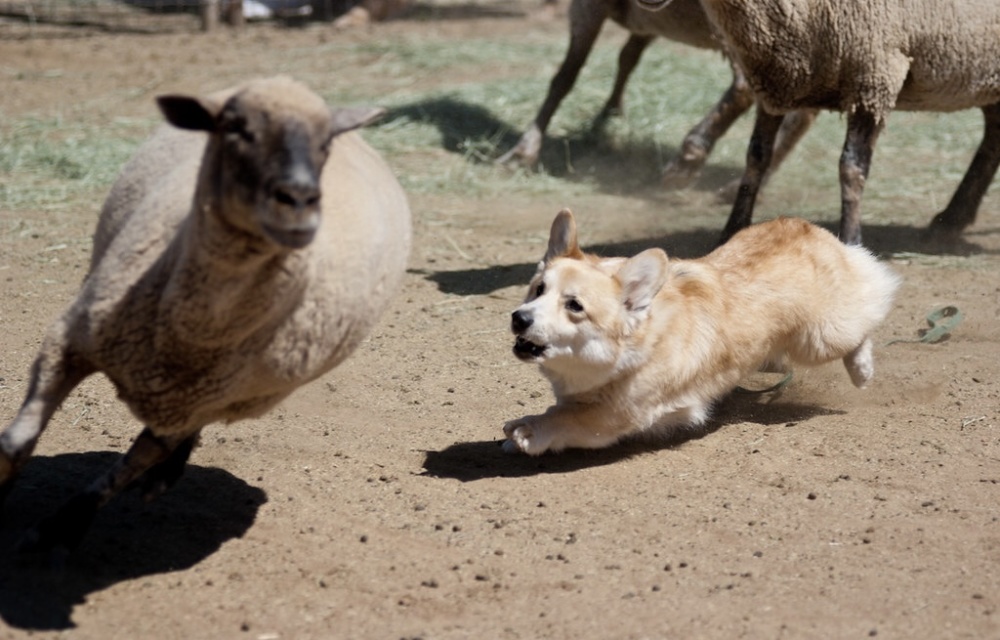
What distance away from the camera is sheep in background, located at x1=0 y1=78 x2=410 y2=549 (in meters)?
3.57

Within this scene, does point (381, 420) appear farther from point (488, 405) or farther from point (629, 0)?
point (629, 0)

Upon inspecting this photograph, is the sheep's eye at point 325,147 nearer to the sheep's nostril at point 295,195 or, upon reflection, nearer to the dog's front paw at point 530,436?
the sheep's nostril at point 295,195

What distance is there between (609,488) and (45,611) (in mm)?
2090

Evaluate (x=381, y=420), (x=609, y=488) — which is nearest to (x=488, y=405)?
(x=381, y=420)

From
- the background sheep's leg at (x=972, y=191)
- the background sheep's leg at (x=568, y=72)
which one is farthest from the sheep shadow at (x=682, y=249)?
the background sheep's leg at (x=568, y=72)

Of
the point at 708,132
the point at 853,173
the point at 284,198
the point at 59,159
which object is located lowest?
the point at 59,159

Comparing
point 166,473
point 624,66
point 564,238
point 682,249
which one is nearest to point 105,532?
point 166,473

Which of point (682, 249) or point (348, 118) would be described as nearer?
point (348, 118)

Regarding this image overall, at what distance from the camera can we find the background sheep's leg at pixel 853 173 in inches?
297

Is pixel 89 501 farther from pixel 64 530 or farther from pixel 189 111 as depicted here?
pixel 189 111

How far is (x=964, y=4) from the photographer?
7715 mm

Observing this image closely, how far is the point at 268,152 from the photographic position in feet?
11.6

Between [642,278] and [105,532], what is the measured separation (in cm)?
215

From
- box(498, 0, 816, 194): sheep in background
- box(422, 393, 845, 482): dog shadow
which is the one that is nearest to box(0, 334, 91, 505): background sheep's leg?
box(422, 393, 845, 482): dog shadow
